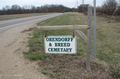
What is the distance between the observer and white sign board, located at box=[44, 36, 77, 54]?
3570mm

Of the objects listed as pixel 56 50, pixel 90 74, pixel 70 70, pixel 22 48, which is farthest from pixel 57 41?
pixel 22 48

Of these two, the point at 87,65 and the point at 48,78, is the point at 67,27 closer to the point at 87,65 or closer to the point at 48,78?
the point at 87,65

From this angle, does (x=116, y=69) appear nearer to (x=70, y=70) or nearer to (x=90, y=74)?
(x=90, y=74)

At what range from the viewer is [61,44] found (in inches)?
143

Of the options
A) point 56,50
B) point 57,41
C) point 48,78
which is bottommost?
point 48,78

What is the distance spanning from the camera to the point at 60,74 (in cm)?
329

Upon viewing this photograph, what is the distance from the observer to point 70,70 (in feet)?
11.4

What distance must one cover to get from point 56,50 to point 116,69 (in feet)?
5.46

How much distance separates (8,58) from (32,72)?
1443 mm

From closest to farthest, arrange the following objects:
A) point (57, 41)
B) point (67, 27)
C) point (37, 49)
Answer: point (67, 27)
point (57, 41)
point (37, 49)

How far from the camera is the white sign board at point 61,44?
3.57 metres

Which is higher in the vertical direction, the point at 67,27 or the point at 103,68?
the point at 67,27

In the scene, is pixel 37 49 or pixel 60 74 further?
pixel 37 49

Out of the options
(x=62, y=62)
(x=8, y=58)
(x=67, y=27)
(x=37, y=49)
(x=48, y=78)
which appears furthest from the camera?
(x=37, y=49)
